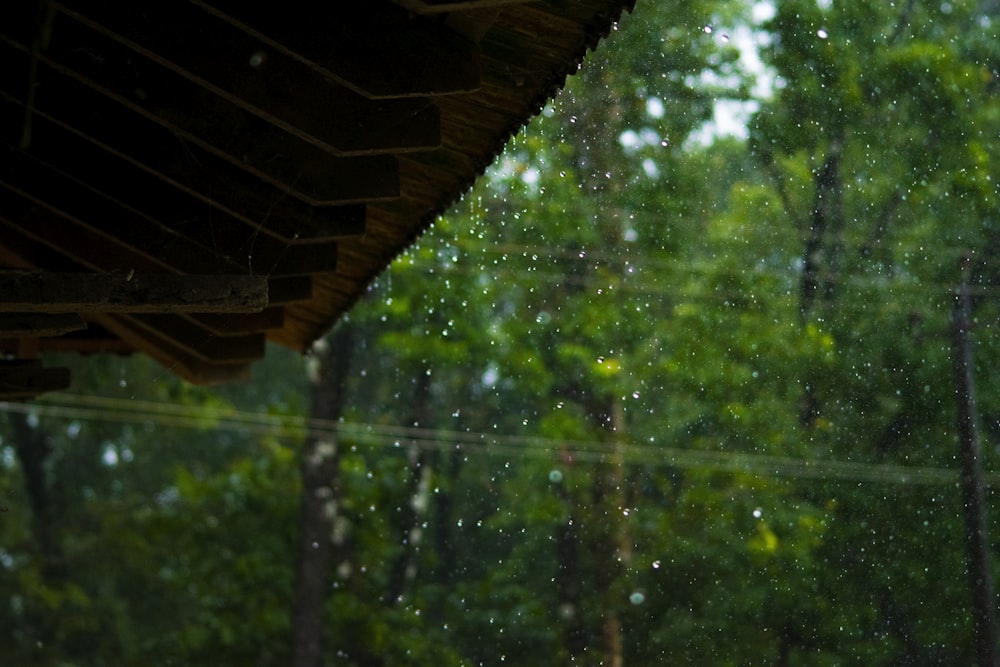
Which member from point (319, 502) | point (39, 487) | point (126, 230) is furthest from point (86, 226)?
point (39, 487)

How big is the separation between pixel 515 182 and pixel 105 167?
8.64 meters

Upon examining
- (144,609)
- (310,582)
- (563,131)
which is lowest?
(144,609)

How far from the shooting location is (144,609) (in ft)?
45.1

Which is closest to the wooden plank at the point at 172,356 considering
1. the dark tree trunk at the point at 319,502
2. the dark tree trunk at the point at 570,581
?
the dark tree trunk at the point at 570,581

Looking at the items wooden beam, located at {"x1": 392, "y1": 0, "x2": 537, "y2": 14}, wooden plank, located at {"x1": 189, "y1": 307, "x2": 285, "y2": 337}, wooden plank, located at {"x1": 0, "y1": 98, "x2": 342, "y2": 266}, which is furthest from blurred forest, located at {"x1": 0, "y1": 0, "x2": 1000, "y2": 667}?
wooden beam, located at {"x1": 392, "y1": 0, "x2": 537, "y2": 14}

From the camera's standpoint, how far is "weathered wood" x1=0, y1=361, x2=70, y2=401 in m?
3.26

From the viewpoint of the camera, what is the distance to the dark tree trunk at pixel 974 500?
25.9 ft

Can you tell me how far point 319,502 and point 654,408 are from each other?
139 inches

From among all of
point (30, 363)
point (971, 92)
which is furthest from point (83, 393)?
point (30, 363)

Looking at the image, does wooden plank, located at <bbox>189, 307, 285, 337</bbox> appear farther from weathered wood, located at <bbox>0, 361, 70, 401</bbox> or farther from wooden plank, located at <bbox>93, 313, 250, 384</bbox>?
weathered wood, located at <bbox>0, 361, 70, 401</bbox>

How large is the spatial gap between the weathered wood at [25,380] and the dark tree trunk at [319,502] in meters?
8.56

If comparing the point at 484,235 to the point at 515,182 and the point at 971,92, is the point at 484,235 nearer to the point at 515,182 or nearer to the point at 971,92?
the point at 515,182

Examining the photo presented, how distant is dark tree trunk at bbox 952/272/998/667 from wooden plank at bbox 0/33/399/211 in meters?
6.58

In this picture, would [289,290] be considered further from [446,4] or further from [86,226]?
[446,4]
